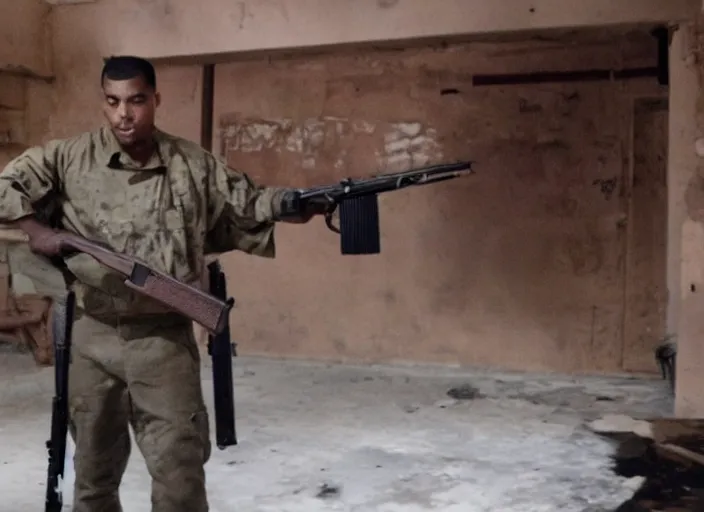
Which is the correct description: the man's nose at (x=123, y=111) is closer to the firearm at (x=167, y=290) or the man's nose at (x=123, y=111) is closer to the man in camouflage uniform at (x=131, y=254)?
the man in camouflage uniform at (x=131, y=254)

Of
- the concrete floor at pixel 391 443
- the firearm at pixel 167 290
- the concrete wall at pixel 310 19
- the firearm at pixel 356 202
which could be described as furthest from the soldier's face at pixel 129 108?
the concrete wall at pixel 310 19

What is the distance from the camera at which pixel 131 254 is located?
1979mm

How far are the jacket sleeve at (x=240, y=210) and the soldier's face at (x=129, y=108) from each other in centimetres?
20

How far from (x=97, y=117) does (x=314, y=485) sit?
2796 millimetres

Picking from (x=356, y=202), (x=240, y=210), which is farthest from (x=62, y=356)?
(x=356, y=202)

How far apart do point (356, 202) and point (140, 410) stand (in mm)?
737

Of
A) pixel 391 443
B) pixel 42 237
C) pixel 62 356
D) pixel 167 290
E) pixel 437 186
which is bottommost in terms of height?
pixel 391 443

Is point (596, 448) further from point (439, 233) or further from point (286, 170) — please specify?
point (286, 170)

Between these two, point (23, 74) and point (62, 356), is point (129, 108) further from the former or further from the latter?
point (23, 74)

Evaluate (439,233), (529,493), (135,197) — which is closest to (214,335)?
(135,197)

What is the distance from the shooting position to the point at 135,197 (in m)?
1.99

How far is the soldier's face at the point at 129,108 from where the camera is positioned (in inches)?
76.9

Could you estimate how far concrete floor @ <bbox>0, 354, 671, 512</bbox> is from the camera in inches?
99.3

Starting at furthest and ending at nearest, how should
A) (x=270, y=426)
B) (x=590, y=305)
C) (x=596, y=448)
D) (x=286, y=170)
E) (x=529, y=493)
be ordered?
1. (x=286, y=170)
2. (x=590, y=305)
3. (x=270, y=426)
4. (x=596, y=448)
5. (x=529, y=493)
